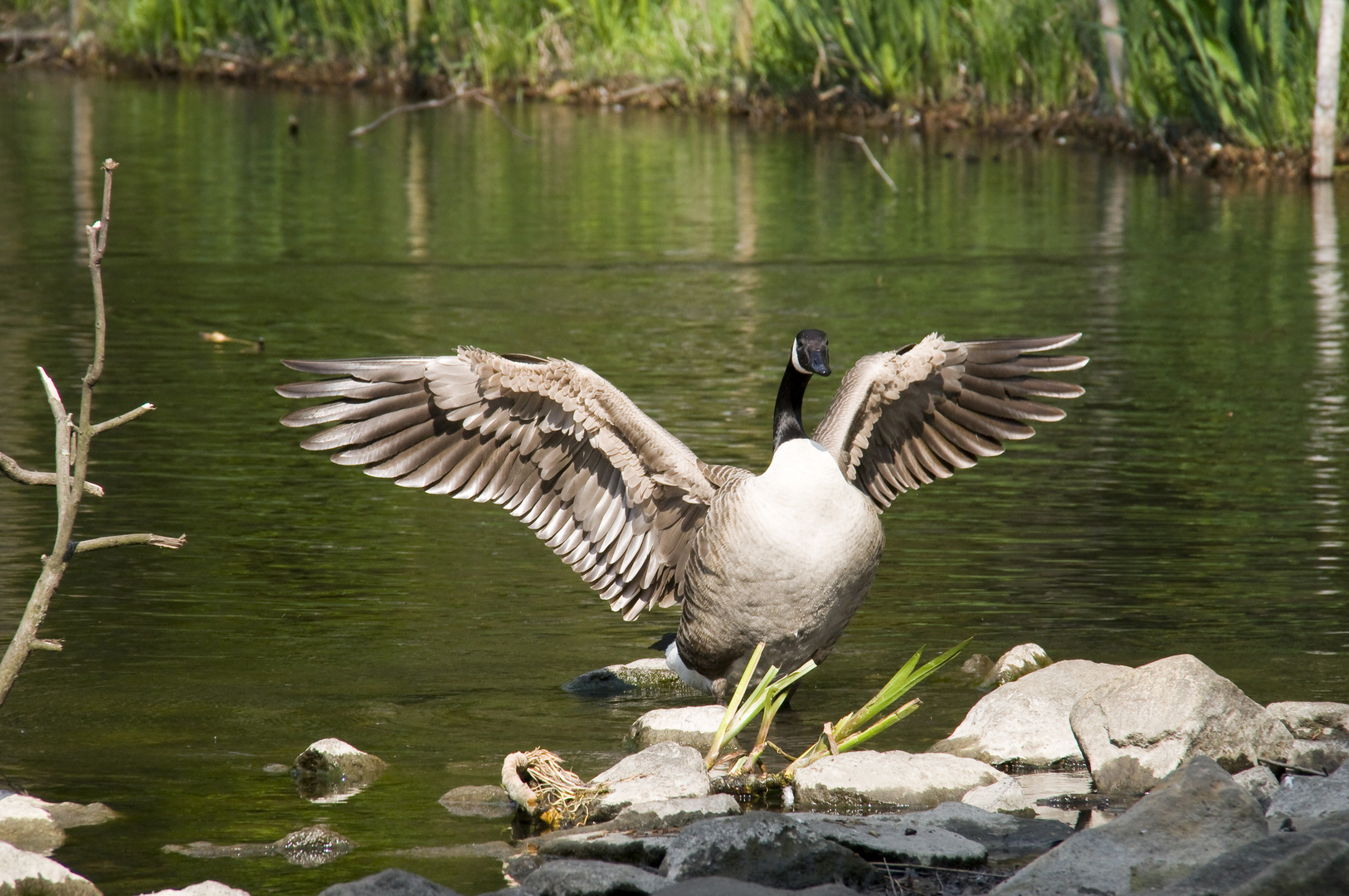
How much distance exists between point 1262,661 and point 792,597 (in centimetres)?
185

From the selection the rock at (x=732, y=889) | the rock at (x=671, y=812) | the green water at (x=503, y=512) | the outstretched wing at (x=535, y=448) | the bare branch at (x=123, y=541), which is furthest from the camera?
the outstretched wing at (x=535, y=448)

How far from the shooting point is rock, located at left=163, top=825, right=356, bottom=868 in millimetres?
4719

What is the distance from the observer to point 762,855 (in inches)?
177

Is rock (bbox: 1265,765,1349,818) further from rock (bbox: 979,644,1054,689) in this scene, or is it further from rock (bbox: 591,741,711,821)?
rock (bbox: 591,741,711,821)

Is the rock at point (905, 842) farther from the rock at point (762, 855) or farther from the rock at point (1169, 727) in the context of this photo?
the rock at point (1169, 727)

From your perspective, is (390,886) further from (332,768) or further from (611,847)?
(332,768)

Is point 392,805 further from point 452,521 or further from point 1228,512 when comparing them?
point 1228,512

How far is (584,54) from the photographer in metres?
31.2

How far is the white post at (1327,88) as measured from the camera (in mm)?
17734

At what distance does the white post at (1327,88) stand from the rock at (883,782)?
48.0 ft

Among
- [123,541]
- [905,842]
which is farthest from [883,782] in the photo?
[123,541]

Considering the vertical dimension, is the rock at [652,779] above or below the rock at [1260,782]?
above

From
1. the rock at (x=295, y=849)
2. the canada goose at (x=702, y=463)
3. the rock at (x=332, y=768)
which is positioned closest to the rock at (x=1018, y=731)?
the canada goose at (x=702, y=463)

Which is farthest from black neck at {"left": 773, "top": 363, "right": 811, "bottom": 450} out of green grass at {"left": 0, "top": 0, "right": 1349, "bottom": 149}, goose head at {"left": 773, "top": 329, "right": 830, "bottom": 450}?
green grass at {"left": 0, "top": 0, "right": 1349, "bottom": 149}
